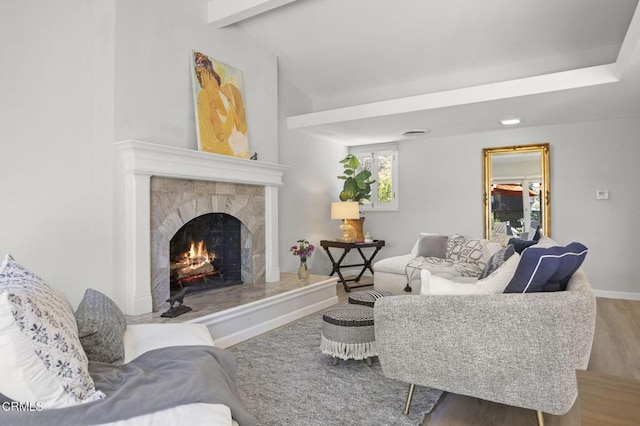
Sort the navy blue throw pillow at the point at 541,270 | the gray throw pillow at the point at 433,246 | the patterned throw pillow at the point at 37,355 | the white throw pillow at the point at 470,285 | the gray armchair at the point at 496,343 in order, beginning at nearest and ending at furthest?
1. the patterned throw pillow at the point at 37,355
2. the gray armchair at the point at 496,343
3. the navy blue throw pillow at the point at 541,270
4. the white throw pillow at the point at 470,285
5. the gray throw pillow at the point at 433,246

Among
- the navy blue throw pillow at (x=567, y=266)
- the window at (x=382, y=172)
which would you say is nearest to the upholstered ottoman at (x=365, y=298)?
the navy blue throw pillow at (x=567, y=266)

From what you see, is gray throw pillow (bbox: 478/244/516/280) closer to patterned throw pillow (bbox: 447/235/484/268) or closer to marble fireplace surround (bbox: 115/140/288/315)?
patterned throw pillow (bbox: 447/235/484/268)

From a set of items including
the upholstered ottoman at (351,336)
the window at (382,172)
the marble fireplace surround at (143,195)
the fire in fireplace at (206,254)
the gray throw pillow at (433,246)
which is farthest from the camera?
the window at (382,172)

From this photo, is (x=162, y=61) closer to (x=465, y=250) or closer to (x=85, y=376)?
(x=85, y=376)

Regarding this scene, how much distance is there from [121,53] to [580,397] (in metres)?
3.47

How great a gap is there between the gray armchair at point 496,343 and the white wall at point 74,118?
233 cm

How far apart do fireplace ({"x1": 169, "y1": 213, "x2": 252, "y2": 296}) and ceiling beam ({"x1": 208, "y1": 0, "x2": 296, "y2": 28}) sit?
1936 mm

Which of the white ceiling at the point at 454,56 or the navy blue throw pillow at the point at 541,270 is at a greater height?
the white ceiling at the point at 454,56

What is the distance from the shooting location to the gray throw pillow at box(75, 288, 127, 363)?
1.63 m

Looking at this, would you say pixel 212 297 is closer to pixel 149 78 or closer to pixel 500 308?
pixel 149 78

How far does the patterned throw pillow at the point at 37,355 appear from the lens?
1095mm

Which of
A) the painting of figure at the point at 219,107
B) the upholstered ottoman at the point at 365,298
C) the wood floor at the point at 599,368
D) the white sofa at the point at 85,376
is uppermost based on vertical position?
the painting of figure at the point at 219,107

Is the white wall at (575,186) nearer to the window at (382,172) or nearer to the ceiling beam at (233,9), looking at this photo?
the window at (382,172)

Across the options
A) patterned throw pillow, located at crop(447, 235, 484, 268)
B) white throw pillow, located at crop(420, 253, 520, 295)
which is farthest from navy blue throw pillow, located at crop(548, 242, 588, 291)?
patterned throw pillow, located at crop(447, 235, 484, 268)
